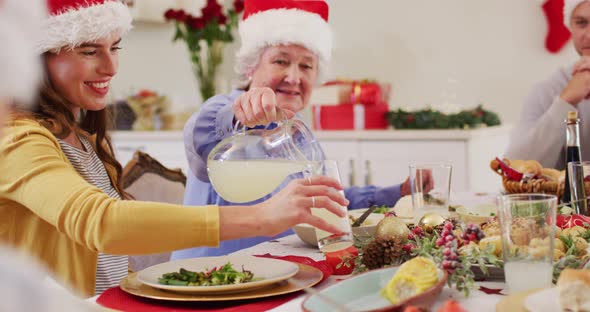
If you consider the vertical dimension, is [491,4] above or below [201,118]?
above

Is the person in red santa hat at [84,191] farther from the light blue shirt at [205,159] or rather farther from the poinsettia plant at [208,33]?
the poinsettia plant at [208,33]

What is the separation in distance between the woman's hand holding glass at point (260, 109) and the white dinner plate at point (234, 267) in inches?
12.5

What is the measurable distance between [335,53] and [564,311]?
3684mm

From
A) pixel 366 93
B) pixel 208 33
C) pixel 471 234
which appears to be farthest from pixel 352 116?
pixel 471 234

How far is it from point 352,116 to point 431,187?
8.42 ft

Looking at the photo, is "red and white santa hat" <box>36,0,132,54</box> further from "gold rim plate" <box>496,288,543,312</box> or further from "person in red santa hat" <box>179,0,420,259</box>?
"gold rim plate" <box>496,288,543,312</box>

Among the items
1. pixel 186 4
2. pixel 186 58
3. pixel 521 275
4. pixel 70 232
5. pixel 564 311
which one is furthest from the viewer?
pixel 186 58

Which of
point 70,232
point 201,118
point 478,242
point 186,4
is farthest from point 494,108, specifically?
point 70,232

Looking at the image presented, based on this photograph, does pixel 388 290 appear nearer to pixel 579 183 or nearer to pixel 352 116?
pixel 579 183

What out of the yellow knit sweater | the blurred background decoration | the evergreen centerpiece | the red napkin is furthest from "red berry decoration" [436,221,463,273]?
the blurred background decoration

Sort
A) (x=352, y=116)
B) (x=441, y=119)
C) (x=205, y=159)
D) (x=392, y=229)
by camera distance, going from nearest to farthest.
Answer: (x=392, y=229)
(x=205, y=159)
(x=441, y=119)
(x=352, y=116)

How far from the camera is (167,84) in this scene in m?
4.73

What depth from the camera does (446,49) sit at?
4.16 meters

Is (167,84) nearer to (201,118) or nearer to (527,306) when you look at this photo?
(201,118)
